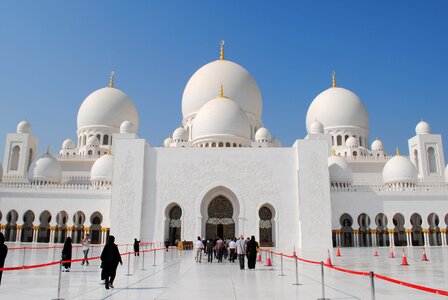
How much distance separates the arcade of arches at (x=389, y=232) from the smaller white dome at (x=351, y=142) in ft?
21.1

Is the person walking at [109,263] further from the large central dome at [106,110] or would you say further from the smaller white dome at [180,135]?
the large central dome at [106,110]

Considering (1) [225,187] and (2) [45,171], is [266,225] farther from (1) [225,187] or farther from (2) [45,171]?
(2) [45,171]

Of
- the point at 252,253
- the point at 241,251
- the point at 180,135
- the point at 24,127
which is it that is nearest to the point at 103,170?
the point at 180,135

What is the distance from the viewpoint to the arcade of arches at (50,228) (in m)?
24.0

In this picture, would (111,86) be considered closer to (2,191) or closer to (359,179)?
(2,191)

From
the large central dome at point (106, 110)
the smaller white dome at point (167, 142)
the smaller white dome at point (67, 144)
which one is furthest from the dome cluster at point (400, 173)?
the smaller white dome at point (67, 144)

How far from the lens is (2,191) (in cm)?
2489

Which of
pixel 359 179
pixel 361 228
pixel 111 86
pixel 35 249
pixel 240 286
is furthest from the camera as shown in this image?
pixel 111 86

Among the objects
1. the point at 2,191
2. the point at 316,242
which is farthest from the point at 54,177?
the point at 316,242

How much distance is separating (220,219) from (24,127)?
18293mm

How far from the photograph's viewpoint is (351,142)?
31.8 meters

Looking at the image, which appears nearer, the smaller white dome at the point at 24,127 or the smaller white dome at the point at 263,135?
the smaller white dome at the point at 263,135

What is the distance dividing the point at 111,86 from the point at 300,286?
31.1m

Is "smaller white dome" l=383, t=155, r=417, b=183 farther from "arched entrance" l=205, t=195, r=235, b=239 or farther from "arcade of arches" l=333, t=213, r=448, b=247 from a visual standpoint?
"arched entrance" l=205, t=195, r=235, b=239
